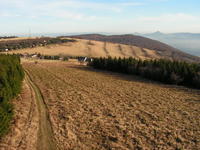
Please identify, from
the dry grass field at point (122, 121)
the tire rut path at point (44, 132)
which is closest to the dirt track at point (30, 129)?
the tire rut path at point (44, 132)

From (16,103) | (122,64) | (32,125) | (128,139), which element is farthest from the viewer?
(122,64)

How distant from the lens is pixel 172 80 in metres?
37.6

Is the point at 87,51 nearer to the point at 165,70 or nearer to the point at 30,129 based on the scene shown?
the point at 165,70

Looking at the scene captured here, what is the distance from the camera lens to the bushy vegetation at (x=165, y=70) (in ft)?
122

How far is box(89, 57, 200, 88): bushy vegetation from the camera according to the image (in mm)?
37219

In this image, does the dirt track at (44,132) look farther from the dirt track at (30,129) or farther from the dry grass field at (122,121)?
the dry grass field at (122,121)

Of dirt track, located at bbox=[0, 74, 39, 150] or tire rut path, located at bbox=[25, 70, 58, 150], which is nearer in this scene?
dirt track, located at bbox=[0, 74, 39, 150]

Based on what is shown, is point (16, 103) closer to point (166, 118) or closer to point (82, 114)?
point (82, 114)

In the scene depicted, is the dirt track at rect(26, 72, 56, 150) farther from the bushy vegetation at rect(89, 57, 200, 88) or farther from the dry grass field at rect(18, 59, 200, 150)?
the bushy vegetation at rect(89, 57, 200, 88)

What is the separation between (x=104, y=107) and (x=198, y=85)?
78.5 ft

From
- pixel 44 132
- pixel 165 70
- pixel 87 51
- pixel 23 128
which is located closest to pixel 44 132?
pixel 44 132

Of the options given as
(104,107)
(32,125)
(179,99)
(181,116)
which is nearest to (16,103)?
(32,125)

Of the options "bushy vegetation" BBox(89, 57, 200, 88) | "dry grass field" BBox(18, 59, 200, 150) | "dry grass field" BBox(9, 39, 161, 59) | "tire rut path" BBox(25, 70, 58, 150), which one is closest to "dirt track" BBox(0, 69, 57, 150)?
"tire rut path" BBox(25, 70, 58, 150)

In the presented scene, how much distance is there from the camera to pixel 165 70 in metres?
40.0
